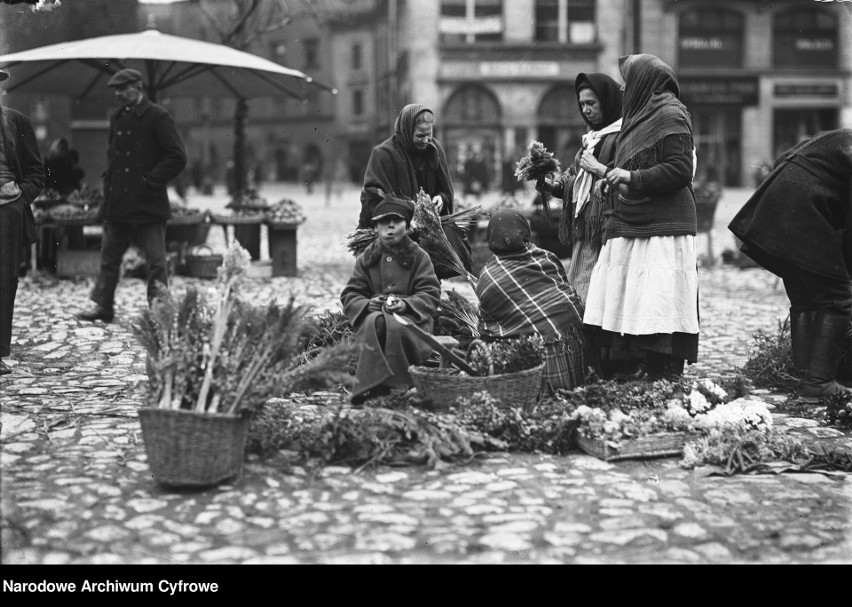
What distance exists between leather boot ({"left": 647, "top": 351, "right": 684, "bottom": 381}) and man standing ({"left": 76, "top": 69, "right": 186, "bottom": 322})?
4691 mm

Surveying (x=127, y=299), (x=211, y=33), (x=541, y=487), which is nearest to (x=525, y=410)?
(x=541, y=487)

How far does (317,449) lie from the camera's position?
509 cm

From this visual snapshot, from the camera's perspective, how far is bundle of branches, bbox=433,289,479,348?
6992 mm

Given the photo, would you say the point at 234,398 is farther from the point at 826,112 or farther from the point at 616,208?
the point at 826,112

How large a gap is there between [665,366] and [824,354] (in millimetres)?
977

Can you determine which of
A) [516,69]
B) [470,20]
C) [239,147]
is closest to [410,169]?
[239,147]

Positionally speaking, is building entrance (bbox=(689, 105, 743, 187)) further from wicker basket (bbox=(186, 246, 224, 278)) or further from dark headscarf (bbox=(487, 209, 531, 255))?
dark headscarf (bbox=(487, 209, 531, 255))

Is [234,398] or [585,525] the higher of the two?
[234,398]

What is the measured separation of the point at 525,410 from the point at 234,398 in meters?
1.70

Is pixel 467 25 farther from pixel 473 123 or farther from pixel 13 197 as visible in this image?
pixel 13 197

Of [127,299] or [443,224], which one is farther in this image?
[127,299]

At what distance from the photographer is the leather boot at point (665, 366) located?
6531mm

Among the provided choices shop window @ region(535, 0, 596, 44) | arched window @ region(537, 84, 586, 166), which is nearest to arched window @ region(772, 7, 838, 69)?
shop window @ region(535, 0, 596, 44)

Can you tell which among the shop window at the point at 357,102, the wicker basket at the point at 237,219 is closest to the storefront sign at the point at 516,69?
the shop window at the point at 357,102
